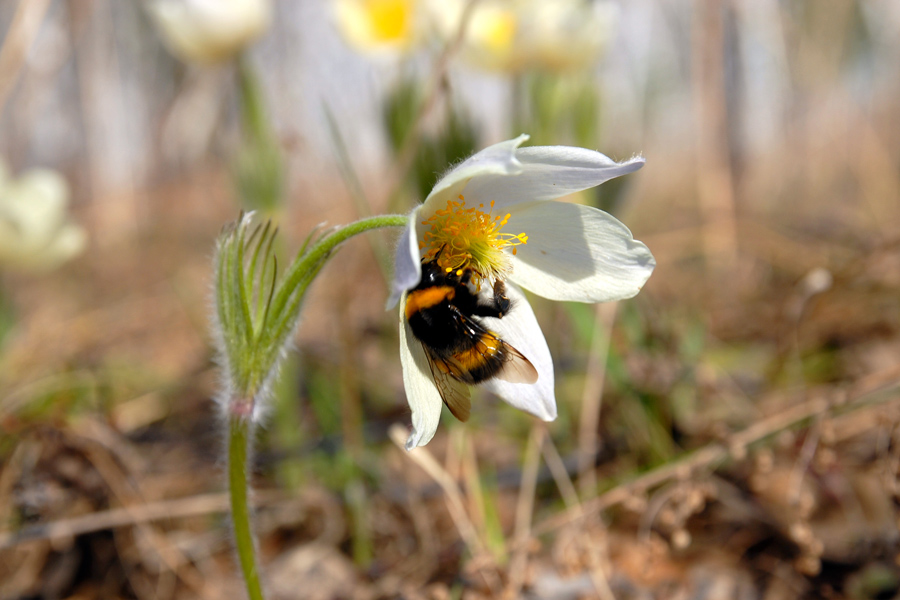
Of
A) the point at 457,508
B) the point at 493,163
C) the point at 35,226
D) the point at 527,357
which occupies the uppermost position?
the point at 493,163

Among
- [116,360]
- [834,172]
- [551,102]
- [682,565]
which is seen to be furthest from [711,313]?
[834,172]

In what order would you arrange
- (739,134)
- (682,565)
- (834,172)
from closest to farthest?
(682,565), (739,134), (834,172)

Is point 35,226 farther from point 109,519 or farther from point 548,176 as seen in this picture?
point 548,176

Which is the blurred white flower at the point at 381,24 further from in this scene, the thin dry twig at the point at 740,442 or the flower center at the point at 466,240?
the thin dry twig at the point at 740,442

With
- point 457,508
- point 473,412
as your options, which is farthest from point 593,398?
point 457,508

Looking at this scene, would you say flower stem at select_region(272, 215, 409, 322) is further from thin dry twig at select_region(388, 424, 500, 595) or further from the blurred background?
thin dry twig at select_region(388, 424, 500, 595)

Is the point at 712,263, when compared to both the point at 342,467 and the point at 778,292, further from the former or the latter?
the point at 342,467

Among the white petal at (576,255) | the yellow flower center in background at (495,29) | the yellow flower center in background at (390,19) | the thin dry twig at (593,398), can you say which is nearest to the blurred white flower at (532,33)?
the yellow flower center in background at (495,29)
